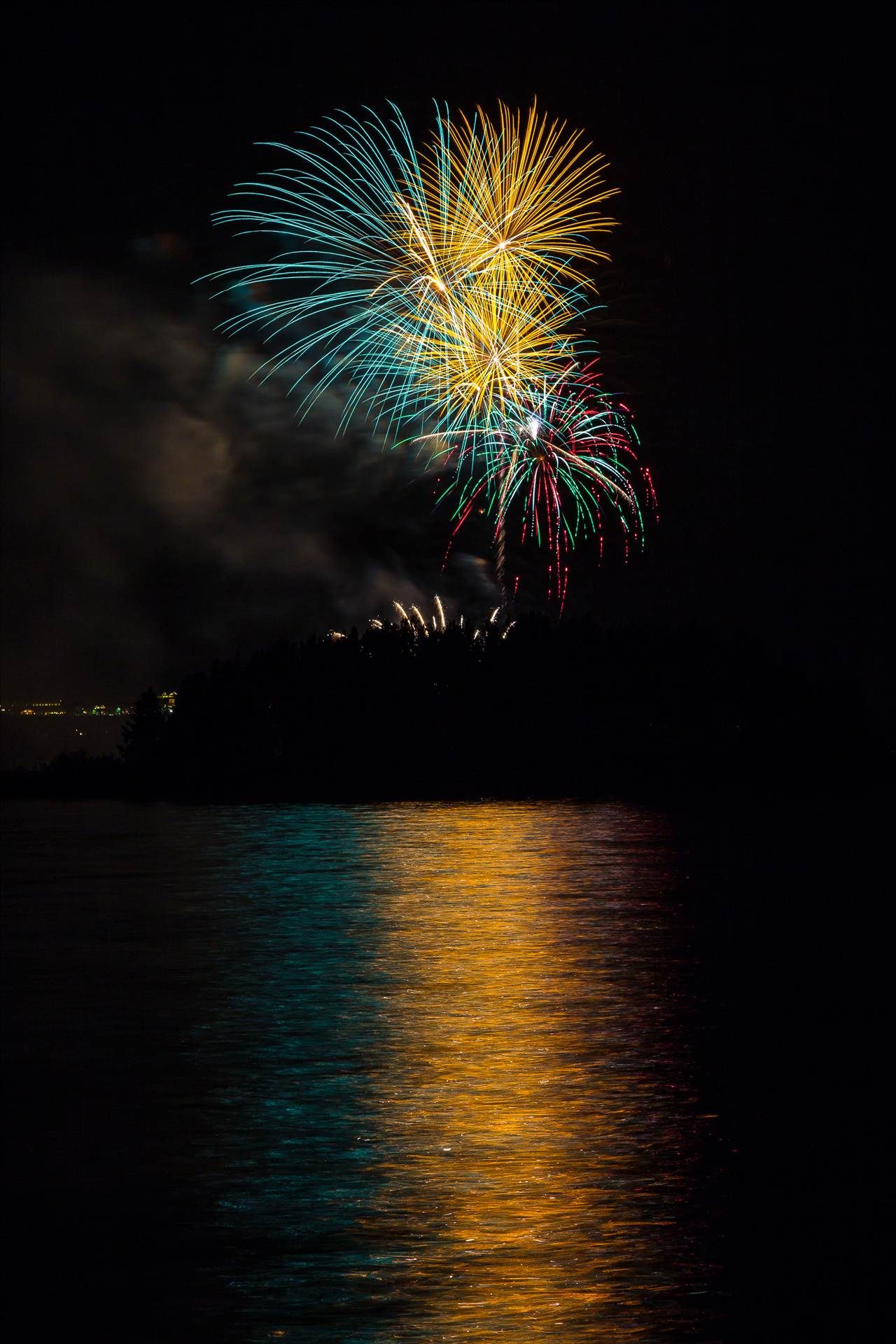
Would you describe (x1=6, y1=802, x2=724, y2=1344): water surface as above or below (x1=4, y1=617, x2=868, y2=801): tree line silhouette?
below

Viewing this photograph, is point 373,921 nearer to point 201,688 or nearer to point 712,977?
point 712,977

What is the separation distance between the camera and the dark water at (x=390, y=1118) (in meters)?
5.24

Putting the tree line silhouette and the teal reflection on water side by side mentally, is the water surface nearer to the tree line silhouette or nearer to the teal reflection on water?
the teal reflection on water

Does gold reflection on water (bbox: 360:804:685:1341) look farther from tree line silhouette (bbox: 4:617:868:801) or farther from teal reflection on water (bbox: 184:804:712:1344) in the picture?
tree line silhouette (bbox: 4:617:868:801)

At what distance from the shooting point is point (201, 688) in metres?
38.5

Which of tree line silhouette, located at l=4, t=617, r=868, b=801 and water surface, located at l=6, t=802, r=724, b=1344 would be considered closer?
water surface, located at l=6, t=802, r=724, b=1344

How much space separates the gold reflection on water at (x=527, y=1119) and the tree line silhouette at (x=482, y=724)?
19.7 meters

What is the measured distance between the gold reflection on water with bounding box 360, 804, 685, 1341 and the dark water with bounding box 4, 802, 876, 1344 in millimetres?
19

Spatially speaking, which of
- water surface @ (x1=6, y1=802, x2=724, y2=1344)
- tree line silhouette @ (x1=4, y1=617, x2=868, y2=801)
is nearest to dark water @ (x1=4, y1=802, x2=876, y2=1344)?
water surface @ (x1=6, y1=802, x2=724, y2=1344)

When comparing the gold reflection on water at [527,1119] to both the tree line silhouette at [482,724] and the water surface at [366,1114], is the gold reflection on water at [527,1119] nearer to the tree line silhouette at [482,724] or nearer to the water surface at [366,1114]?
the water surface at [366,1114]

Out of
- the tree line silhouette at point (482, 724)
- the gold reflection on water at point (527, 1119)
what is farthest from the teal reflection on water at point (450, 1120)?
the tree line silhouette at point (482, 724)

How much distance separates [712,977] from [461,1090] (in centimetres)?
386

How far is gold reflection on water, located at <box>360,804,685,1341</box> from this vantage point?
5.25 meters

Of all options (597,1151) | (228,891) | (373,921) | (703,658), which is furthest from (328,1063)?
(703,658)
